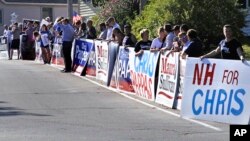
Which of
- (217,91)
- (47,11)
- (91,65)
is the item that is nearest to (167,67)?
(217,91)

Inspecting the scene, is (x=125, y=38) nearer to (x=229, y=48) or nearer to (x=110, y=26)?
(x=110, y=26)

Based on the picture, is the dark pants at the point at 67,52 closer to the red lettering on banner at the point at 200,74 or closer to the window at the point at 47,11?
the red lettering on banner at the point at 200,74

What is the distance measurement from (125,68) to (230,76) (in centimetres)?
535

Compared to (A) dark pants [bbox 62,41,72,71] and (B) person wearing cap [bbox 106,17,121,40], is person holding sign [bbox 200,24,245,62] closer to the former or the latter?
(B) person wearing cap [bbox 106,17,121,40]

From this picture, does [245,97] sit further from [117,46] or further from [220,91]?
[117,46]

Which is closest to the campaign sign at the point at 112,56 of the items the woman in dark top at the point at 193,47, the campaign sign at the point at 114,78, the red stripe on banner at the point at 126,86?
the campaign sign at the point at 114,78

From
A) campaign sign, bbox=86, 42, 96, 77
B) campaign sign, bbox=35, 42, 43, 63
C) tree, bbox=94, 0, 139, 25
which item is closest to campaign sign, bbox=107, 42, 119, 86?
campaign sign, bbox=86, 42, 96, 77

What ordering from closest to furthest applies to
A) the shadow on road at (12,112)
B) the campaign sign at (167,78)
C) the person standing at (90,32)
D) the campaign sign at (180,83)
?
the shadow on road at (12,112) → the campaign sign at (180,83) → the campaign sign at (167,78) → the person standing at (90,32)

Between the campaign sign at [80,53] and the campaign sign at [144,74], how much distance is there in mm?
4972

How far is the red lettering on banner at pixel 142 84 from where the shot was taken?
14.1m

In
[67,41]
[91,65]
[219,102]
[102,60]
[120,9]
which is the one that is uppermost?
[120,9]

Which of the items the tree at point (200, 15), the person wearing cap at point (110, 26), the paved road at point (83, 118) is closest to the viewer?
the paved road at point (83, 118)

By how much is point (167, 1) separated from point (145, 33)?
310 inches

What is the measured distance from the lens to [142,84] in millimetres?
14484
